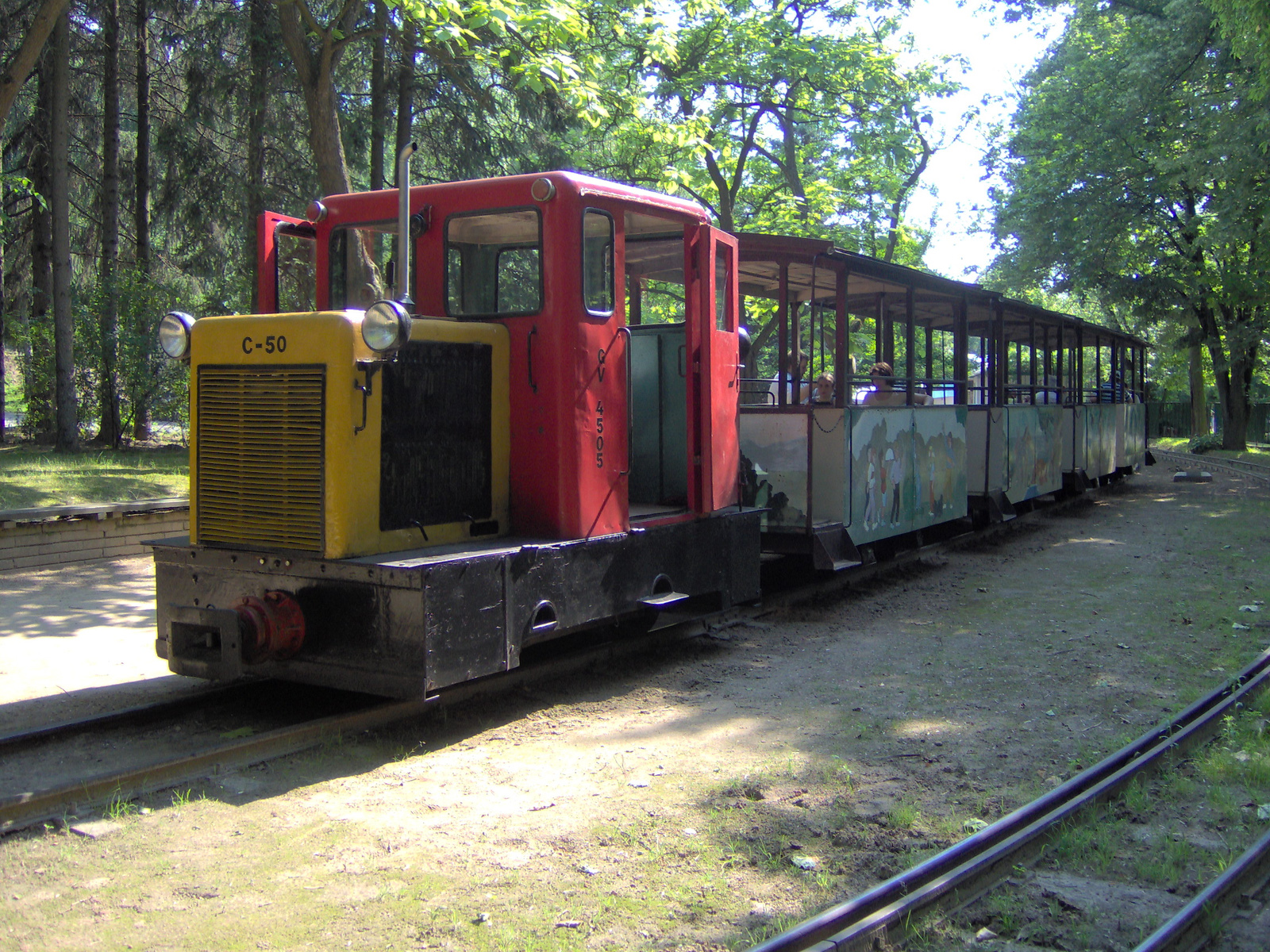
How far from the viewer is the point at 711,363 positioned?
23.0ft

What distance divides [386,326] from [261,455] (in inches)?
40.9

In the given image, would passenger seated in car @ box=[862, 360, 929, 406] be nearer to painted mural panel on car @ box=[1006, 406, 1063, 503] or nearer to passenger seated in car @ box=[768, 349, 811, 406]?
passenger seated in car @ box=[768, 349, 811, 406]

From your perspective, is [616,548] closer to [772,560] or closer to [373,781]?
[373,781]

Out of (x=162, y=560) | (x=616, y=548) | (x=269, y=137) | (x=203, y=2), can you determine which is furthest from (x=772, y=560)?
(x=203, y=2)

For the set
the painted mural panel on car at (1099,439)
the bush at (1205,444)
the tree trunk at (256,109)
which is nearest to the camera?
the tree trunk at (256,109)

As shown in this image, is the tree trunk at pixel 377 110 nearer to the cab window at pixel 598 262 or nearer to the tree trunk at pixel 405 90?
the tree trunk at pixel 405 90

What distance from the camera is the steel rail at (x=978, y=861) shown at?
10.4 ft

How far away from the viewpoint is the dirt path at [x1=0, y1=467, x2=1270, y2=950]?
3.50 metres

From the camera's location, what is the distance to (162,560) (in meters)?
5.65

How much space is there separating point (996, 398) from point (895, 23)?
14.5 meters

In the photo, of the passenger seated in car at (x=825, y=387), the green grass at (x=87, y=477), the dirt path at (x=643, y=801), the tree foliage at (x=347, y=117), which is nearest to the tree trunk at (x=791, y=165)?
the tree foliage at (x=347, y=117)

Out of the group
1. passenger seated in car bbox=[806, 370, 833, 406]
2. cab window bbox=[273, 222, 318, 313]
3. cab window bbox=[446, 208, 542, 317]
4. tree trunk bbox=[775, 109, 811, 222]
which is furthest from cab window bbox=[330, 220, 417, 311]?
tree trunk bbox=[775, 109, 811, 222]

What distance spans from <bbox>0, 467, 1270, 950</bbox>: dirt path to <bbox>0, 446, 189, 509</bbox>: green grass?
7698 mm

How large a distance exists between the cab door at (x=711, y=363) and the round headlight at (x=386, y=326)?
7.67ft
